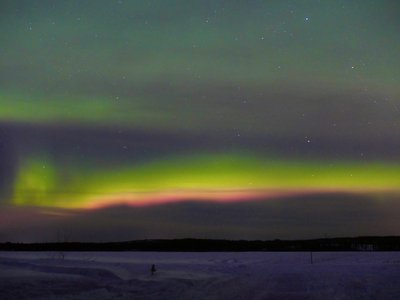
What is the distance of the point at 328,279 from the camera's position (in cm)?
3050

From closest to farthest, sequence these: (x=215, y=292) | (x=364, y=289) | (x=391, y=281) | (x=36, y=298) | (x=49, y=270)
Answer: (x=36, y=298) → (x=215, y=292) → (x=364, y=289) → (x=391, y=281) → (x=49, y=270)

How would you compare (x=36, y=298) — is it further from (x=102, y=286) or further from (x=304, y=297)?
(x=304, y=297)

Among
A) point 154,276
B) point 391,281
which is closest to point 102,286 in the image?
point 154,276

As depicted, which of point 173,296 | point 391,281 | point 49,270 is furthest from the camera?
point 49,270

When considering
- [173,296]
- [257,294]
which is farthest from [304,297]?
[173,296]

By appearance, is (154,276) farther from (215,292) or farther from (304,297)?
(304,297)

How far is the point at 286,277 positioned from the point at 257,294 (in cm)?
916

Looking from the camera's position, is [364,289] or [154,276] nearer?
[364,289]

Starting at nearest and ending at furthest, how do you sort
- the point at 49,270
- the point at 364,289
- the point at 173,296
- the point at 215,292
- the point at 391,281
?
1. the point at 173,296
2. the point at 215,292
3. the point at 364,289
4. the point at 391,281
5. the point at 49,270

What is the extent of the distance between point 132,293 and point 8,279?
547 cm

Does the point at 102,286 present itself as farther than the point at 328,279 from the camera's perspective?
No

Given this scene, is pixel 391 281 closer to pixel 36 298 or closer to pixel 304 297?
pixel 304 297

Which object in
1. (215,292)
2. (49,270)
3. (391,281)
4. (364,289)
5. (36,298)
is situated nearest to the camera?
(36,298)

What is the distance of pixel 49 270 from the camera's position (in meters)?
30.6
